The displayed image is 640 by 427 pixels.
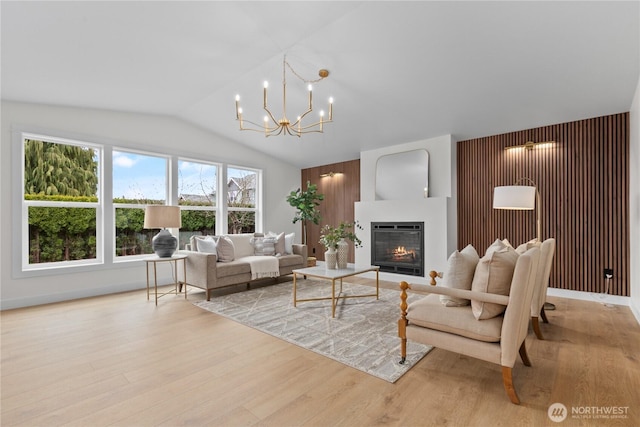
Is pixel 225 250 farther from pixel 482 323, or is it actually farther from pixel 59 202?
pixel 482 323

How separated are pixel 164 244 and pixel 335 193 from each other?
376cm

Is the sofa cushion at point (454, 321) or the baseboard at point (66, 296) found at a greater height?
the sofa cushion at point (454, 321)

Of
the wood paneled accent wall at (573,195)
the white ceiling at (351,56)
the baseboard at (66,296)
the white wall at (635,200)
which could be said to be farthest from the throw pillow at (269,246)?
the white wall at (635,200)

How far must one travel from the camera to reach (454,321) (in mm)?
2057

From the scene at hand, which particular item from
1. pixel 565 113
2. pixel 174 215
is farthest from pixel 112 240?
pixel 565 113

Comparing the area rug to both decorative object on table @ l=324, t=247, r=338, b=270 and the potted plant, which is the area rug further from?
the potted plant

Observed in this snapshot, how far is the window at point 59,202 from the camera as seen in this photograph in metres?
4.13

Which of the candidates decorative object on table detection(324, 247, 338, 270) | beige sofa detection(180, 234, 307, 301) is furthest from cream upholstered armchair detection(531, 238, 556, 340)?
beige sofa detection(180, 234, 307, 301)

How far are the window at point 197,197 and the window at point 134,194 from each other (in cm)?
36

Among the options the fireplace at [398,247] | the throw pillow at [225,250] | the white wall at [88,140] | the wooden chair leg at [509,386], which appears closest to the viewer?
the wooden chair leg at [509,386]

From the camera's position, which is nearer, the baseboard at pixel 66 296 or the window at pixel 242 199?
the baseboard at pixel 66 296

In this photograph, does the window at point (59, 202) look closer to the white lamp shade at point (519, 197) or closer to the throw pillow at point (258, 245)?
the throw pillow at point (258, 245)
